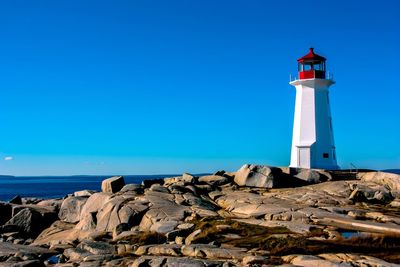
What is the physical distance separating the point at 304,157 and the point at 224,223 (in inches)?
722

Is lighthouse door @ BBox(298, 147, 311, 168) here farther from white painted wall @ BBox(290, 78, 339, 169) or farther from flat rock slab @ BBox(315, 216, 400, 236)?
flat rock slab @ BBox(315, 216, 400, 236)

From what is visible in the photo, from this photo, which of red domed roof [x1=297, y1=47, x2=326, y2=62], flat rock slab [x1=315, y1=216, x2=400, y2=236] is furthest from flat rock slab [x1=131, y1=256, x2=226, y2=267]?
red domed roof [x1=297, y1=47, x2=326, y2=62]

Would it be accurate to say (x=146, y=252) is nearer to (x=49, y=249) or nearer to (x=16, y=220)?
(x=49, y=249)

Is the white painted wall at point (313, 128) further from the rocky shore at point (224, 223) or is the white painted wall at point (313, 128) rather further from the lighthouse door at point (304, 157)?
the rocky shore at point (224, 223)

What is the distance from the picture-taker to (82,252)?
65.7 feet

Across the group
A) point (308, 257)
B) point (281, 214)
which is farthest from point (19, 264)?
point (281, 214)

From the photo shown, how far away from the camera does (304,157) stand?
129ft

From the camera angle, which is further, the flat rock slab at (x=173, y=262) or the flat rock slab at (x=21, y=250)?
the flat rock slab at (x=21, y=250)

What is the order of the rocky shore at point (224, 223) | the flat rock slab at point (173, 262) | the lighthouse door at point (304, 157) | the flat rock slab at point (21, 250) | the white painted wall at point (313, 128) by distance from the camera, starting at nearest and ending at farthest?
the flat rock slab at point (173, 262)
the rocky shore at point (224, 223)
the flat rock slab at point (21, 250)
the lighthouse door at point (304, 157)
the white painted wall at point (313, 128)

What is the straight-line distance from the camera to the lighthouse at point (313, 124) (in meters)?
39.4

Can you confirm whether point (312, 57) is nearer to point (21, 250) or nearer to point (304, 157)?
point (304, 157)

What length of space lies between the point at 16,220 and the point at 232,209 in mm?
13067

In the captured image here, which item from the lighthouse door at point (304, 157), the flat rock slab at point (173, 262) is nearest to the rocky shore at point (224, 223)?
the flat rock slab at point (173, 262)

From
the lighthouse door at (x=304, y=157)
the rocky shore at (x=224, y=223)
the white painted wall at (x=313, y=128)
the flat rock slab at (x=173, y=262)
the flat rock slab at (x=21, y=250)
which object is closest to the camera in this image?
the flat rock slab at (x=173, y=262)
